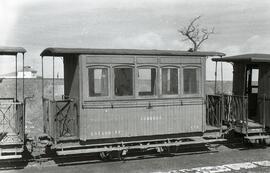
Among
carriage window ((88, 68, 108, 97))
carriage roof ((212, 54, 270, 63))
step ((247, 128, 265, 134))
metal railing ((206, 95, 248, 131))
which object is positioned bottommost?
step ((247, 128, 265, 134))

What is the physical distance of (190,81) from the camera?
10.8 meters

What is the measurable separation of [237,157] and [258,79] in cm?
288

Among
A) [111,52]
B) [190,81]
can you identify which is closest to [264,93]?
[190,81]

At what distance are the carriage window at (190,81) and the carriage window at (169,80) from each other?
314 mm

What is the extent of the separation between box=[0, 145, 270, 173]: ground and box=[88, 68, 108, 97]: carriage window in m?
1.91

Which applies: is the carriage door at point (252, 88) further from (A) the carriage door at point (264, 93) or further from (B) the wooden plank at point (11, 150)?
(B) the wooden plank at point (11, 150)

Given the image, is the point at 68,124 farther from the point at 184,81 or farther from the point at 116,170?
the point at 184,81

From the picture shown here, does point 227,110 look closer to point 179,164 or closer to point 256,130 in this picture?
point 256,130

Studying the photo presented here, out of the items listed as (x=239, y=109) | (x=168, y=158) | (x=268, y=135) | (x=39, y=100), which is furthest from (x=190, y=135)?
(x=39, y=100)

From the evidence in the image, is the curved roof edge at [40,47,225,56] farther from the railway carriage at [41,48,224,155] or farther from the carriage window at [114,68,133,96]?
the carriage window at [114,68,133,96]

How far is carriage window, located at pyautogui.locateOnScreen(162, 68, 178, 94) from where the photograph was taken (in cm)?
1047

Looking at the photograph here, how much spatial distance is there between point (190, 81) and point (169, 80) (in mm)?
684

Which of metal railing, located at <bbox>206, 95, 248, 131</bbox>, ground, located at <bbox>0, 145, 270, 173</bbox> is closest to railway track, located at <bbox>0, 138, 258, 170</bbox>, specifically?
ground, located at <bbox>0, 145, 270, 173</bbox>

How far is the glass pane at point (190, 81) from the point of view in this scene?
10719 millimetres
